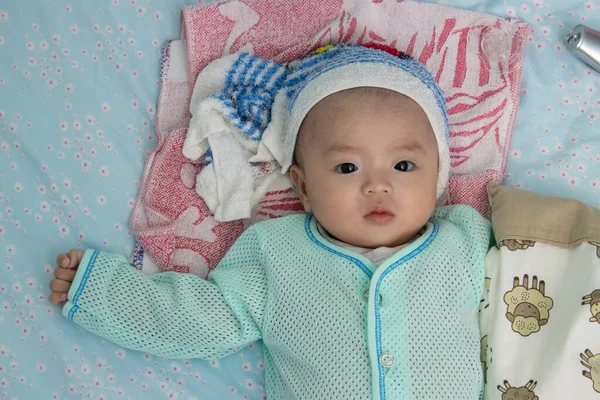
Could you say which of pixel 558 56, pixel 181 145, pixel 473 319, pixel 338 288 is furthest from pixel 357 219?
pixel 558 56

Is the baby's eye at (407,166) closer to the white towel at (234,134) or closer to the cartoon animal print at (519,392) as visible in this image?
the white towel at (234,134)

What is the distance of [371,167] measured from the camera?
4.86 feet

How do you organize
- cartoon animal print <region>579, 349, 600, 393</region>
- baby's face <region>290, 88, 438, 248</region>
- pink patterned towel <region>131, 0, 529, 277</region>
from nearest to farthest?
cartoon animal print <region>579, 349, 600, 393</region> < baby's face <region>290, 88, 438, 248</region> < pink patterned towel <region>131, 0, 529, 277</region>

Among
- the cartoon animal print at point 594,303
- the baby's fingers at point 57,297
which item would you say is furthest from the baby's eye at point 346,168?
the baby's fingers at point 57,297

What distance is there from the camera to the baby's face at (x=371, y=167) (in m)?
1.48

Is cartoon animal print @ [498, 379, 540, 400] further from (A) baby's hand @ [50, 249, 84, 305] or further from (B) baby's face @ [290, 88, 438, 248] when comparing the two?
(A) baby's hand @ [50, 249, 84, 305]

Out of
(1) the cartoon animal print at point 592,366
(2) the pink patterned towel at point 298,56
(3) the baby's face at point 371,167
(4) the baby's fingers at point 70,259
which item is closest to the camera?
(1) the cartoon animal print at point 592,366

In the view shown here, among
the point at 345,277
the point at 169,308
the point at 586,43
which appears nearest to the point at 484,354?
the point at 345,277

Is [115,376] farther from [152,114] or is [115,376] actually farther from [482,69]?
[482,69]

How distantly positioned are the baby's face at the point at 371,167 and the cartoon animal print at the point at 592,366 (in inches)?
16.9

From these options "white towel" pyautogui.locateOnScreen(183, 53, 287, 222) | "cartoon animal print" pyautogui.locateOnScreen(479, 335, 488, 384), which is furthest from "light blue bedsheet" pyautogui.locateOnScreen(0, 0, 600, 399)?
"cartoon animal print" pyautogui.locateOnScreen(479, 335, 488, 384)

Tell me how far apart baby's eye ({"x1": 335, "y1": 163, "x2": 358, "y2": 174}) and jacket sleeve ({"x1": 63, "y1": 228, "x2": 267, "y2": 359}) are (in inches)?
12.1

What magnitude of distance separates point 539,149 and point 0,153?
1364mm

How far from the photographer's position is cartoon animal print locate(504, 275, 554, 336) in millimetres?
1471
